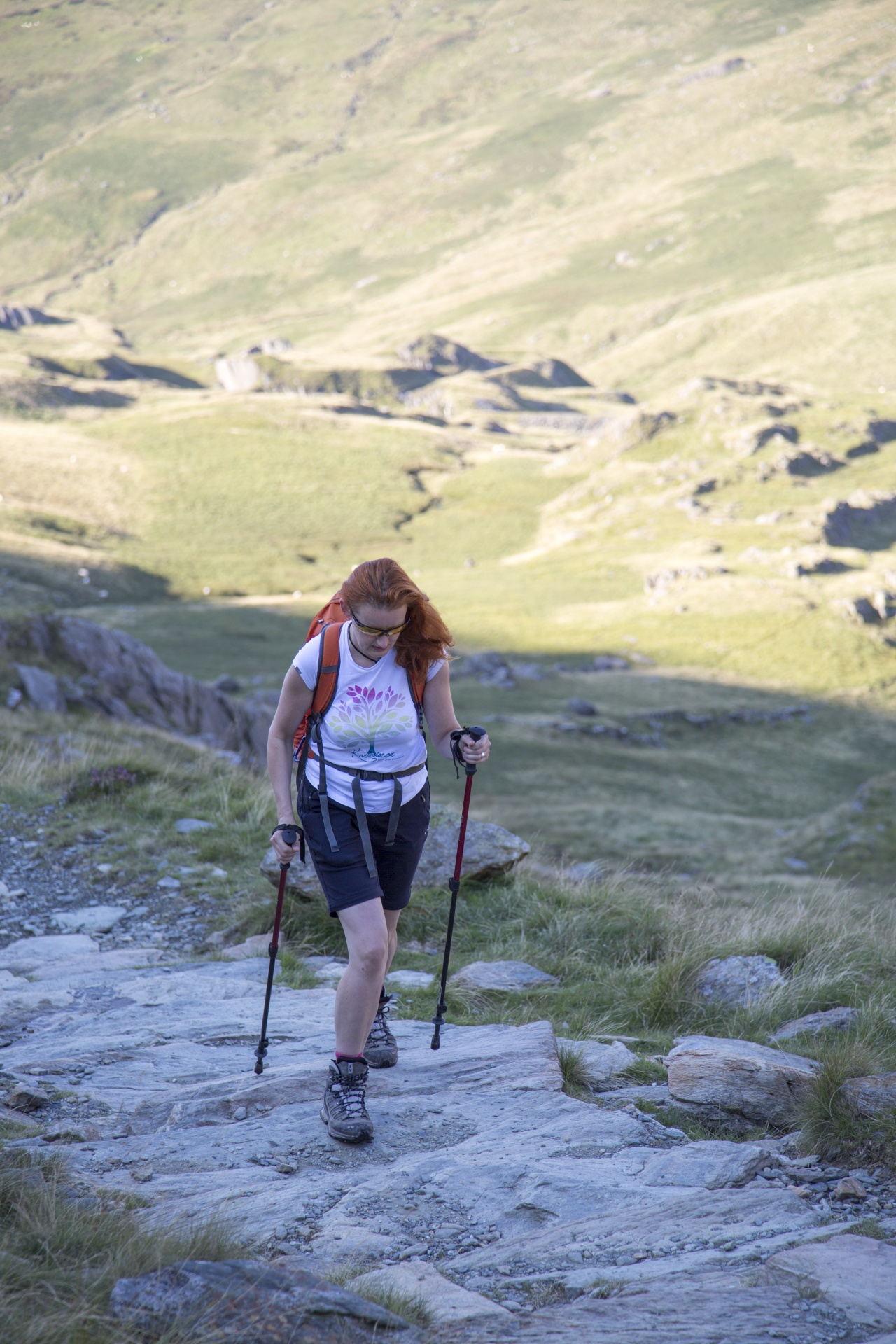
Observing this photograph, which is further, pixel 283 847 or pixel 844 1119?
pixel 283 847

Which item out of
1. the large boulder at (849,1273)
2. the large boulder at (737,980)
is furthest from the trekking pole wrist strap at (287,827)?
the large boulder at (737,980)

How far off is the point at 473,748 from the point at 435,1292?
279cm

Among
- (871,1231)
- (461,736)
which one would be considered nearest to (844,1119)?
(871,1231)

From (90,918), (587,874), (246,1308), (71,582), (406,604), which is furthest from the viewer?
(71,582)

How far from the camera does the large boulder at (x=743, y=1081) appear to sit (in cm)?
560

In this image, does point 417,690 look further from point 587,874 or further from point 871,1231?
point 587,874

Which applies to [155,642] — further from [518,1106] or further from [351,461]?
[351,461]

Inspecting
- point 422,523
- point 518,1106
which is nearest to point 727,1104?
point 518,1106

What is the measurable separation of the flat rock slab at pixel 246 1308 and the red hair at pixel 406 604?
2855mm

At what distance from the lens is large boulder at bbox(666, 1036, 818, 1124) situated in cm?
560

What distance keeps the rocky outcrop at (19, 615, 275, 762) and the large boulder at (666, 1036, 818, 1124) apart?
54.8 ft

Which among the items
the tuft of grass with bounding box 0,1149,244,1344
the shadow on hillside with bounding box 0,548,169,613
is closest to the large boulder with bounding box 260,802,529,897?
the tuft of grass with bounding box 0,1149,244,1344

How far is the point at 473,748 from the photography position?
5832mm

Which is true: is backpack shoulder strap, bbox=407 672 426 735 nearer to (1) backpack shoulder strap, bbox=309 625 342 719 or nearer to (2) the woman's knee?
(1) backpack shoulder strap, bbox=309 625 342 719
